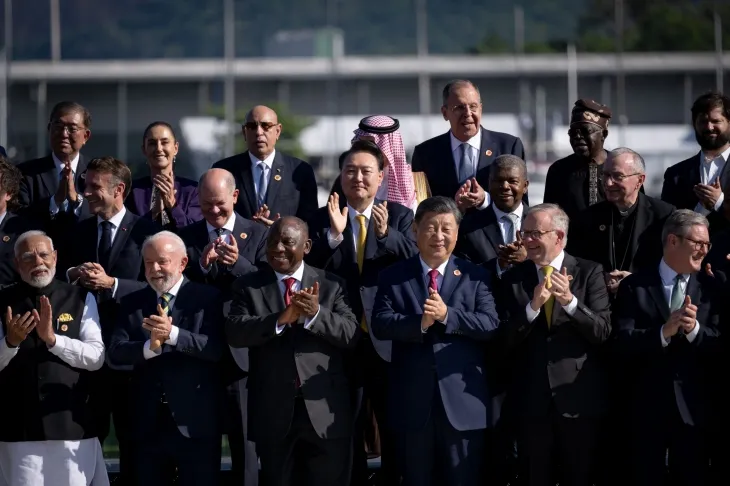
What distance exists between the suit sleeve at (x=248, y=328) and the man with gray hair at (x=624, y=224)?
2.13 m

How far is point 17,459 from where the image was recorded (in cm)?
702

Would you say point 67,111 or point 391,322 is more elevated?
point 67,111

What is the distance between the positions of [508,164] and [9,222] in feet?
10.4

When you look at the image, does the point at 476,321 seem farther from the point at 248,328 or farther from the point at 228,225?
the point at 228,225

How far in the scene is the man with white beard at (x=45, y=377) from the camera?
698 centimetres

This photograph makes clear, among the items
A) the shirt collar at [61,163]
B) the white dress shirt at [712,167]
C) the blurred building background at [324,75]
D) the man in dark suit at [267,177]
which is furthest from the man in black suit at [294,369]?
the blurred building background at [324,75]

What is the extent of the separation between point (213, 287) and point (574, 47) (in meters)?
44.1

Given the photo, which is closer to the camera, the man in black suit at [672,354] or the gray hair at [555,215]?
the man in black suit at [672,354]

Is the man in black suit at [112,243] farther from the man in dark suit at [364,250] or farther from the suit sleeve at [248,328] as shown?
the man in dark suit at [364,250]

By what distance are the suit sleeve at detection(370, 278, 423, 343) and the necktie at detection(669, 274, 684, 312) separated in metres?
1.43

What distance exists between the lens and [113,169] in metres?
7.80

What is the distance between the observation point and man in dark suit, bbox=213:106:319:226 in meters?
8.46

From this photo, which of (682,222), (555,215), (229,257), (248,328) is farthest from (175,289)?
(682,222)

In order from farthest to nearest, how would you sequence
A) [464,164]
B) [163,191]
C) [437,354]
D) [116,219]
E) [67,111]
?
[464,164] < [67,111] < [163,191] < [116,219] < [437,354]
